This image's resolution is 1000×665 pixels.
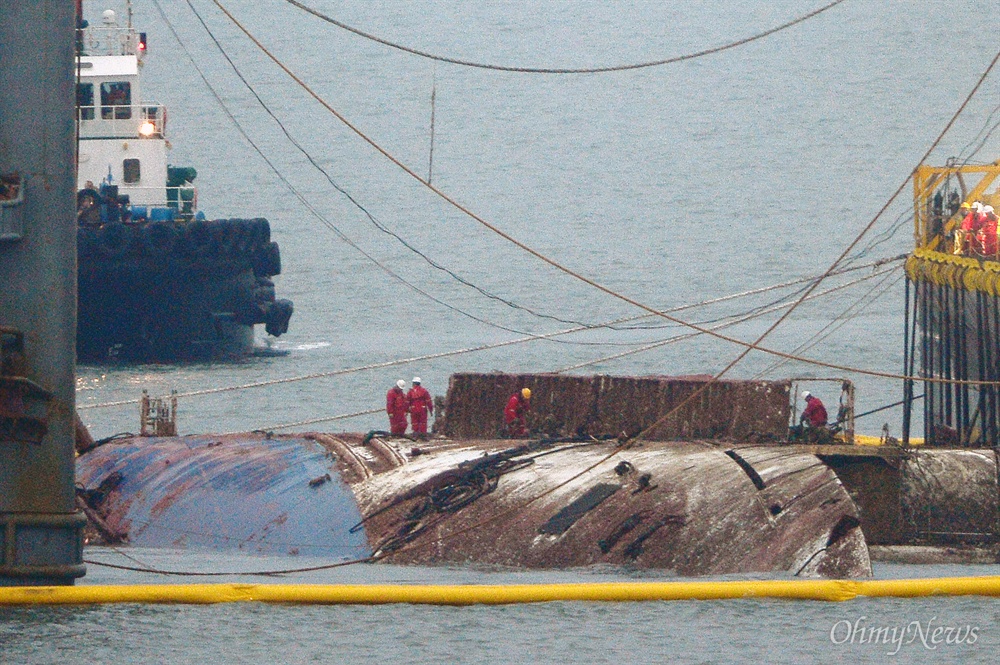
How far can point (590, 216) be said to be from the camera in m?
116

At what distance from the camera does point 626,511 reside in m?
20.7

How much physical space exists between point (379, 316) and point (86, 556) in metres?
59.3

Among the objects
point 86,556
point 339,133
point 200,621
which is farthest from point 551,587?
point 339,133

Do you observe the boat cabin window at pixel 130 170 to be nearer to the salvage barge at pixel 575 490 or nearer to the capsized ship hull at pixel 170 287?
the capsized ship hull at pixel 170 287

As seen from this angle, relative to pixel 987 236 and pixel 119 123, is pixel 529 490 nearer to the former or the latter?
pixel 987 236

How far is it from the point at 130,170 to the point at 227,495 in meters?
36.3

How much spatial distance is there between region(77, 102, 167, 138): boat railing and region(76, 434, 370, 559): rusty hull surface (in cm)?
3332

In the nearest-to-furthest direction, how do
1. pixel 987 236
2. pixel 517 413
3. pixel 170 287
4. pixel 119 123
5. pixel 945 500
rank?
pixel 945 500 < pixel 517 413 < pixel 987 236 < pixel 170 287 < pixel 119 123

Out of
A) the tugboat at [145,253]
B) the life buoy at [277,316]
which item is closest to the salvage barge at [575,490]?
the tugboat at [145,253]

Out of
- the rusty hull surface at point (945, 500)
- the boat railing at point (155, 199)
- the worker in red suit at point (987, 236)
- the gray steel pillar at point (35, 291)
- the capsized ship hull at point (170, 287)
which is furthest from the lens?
the boat railing at point (155, 199)

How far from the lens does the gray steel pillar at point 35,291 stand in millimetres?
14820

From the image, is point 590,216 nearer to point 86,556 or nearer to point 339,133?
point 339,133

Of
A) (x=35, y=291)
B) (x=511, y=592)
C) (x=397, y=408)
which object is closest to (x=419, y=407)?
(x=397, y=408)

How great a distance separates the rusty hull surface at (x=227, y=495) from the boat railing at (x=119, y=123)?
33.3 metres
